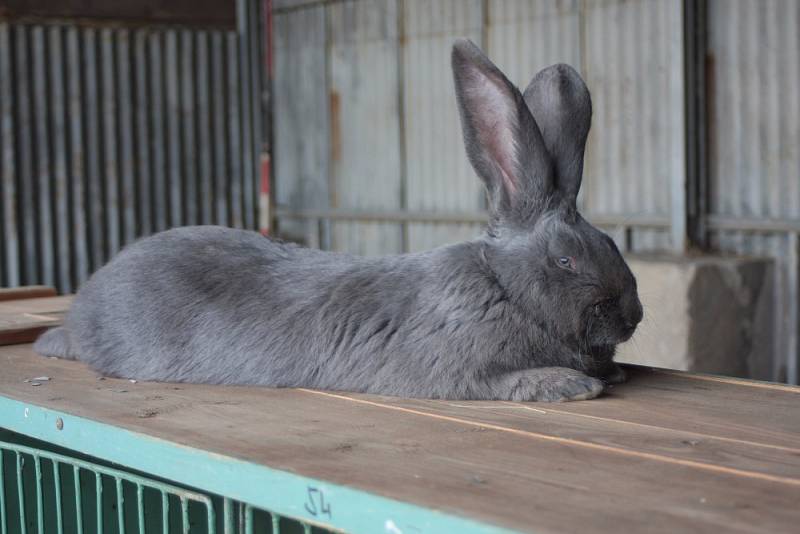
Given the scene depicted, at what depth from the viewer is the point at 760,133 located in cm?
654

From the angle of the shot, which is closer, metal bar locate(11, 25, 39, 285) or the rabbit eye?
the rabbit eye

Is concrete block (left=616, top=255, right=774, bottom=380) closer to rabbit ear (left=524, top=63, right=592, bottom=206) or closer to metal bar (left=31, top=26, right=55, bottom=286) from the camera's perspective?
rabbit ear (left=524, top=63, right=592, bottom=206)

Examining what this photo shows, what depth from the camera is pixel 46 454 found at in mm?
2143

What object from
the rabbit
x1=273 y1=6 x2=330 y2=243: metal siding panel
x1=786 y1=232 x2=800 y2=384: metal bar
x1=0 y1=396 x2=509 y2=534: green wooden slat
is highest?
x1=273 y1=6 x2=330 y2=243: metal siding panel

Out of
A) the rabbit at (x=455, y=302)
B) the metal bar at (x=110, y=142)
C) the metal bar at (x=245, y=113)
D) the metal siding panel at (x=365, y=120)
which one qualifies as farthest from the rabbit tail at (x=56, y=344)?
the metal bar at (x=245, y=113)

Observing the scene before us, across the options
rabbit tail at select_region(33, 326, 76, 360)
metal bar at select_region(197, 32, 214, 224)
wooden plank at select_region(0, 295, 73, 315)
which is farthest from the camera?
metal bar at select_region(197, 32, 214, 224)

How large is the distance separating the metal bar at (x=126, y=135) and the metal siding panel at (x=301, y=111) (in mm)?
1554

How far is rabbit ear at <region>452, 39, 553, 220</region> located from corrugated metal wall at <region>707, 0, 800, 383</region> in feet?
14.6

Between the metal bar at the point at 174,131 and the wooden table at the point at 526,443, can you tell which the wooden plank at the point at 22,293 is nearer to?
the wooden table at the point at 526,443

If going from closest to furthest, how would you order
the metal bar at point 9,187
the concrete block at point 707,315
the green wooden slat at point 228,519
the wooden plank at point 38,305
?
the green wooden slat at point 228,519 → the wooden plank at point 38,305 → the concrete block at point 707,315 → the metal bar at point 9,187

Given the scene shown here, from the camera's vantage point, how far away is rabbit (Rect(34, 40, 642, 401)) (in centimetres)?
231

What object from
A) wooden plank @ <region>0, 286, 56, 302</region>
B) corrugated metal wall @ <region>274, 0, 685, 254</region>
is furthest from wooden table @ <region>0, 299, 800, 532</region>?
corrugated metal wall @ <region>274, 0, 685, 254</region>

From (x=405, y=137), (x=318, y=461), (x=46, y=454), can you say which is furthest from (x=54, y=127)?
(x=318, y=461)

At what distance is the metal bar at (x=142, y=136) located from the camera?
8781mm
